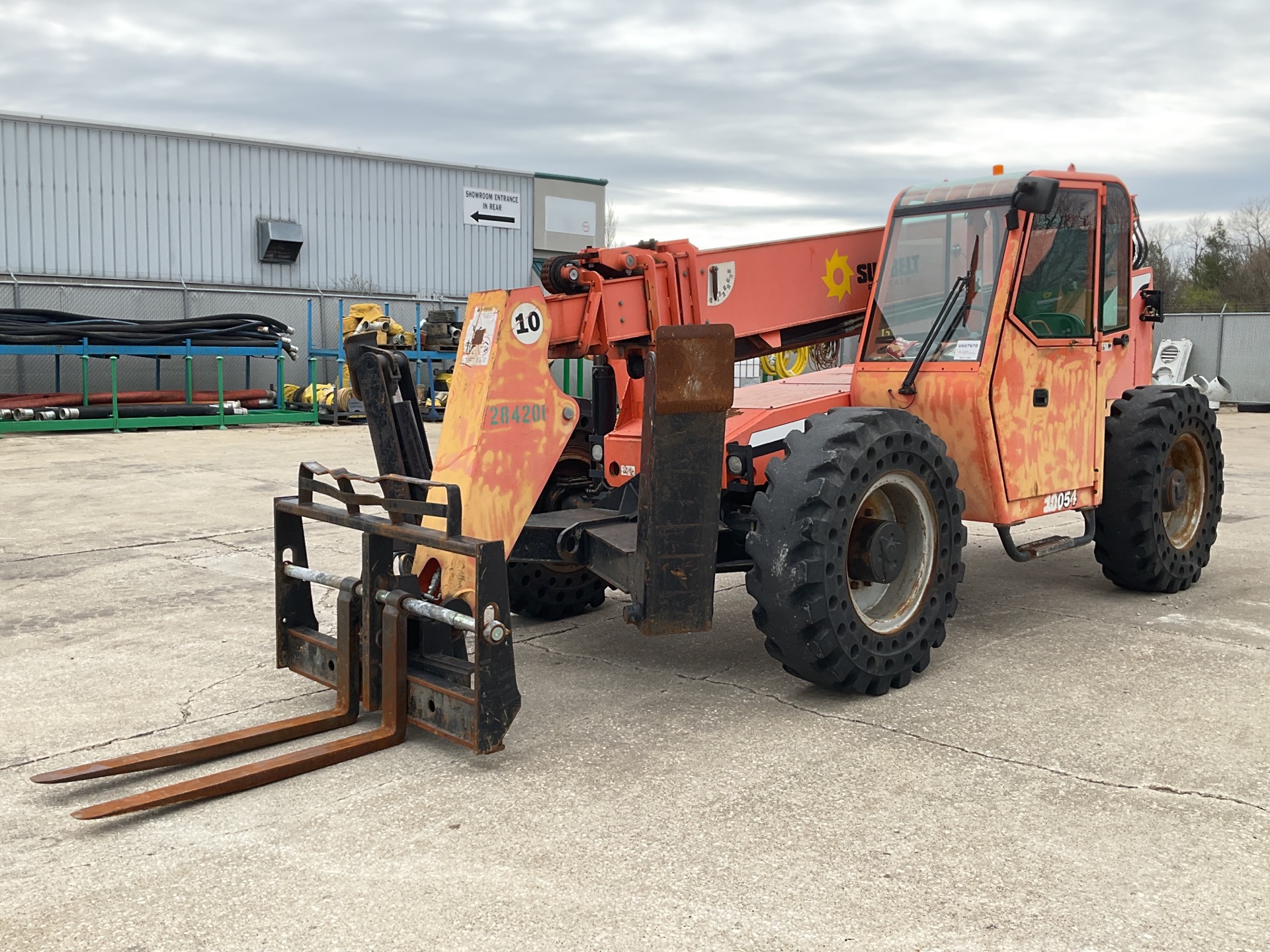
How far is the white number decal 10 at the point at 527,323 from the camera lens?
194 inches

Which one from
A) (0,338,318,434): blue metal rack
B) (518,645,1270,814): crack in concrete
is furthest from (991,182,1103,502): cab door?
(0,338,318,434): blue metal rack

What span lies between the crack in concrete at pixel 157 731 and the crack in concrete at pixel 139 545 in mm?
4081

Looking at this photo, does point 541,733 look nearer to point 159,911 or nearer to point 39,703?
point 159,911

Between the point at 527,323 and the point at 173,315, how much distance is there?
19051 mm

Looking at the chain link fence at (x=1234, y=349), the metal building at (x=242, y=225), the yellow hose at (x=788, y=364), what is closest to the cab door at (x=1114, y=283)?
the yellow hose at (x=788, y=364)

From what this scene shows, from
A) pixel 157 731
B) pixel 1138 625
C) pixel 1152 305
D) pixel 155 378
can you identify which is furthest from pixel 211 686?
pixel 155 378

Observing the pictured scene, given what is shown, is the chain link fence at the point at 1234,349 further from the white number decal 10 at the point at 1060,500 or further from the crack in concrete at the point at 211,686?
the crack in concrete at the point at 211,686

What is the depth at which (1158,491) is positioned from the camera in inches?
270

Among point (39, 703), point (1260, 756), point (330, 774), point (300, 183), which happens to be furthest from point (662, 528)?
point (300, 183)

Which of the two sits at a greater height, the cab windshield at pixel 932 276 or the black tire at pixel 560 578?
the cab windshield at pixel 932 276

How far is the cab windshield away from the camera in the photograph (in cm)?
591

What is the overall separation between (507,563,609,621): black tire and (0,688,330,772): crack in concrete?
1.38m

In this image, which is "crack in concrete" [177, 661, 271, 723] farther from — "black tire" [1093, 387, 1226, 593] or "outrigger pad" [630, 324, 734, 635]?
"black tire" [1093, 387, 1226, 593]

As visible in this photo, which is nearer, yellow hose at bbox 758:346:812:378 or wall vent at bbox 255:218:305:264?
yellow hose at bbox 758:346:812:378
